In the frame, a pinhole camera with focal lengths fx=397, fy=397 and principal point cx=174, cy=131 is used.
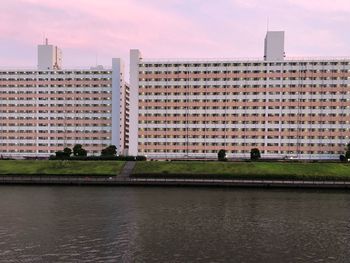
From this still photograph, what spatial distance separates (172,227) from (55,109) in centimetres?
14013

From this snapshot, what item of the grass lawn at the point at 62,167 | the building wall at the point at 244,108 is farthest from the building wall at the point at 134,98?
the grass lawn at the point at 62,167

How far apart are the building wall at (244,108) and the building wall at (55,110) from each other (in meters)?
21.8

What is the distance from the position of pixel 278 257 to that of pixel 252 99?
129m

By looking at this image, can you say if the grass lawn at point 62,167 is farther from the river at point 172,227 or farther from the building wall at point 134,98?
the building wall at point 134,98

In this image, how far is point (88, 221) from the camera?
161 feet

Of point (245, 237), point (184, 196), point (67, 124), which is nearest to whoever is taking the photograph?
point (245, 237)

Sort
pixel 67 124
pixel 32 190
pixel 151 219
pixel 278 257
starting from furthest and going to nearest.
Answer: pixel 67 124 → pixel 32 190 → pixel 151 219 → pixel 278 257

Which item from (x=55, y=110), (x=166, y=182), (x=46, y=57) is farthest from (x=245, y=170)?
(x=46, y=57)

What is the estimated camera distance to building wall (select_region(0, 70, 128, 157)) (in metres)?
174

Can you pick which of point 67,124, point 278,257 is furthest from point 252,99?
point 278,257

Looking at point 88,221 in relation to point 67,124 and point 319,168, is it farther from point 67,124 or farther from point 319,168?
point 67,124

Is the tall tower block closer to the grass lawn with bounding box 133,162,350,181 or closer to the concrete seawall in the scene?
the grass lawn with bounding box 133,162,350,181

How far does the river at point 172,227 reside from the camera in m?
35.5

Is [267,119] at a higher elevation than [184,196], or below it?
higher
